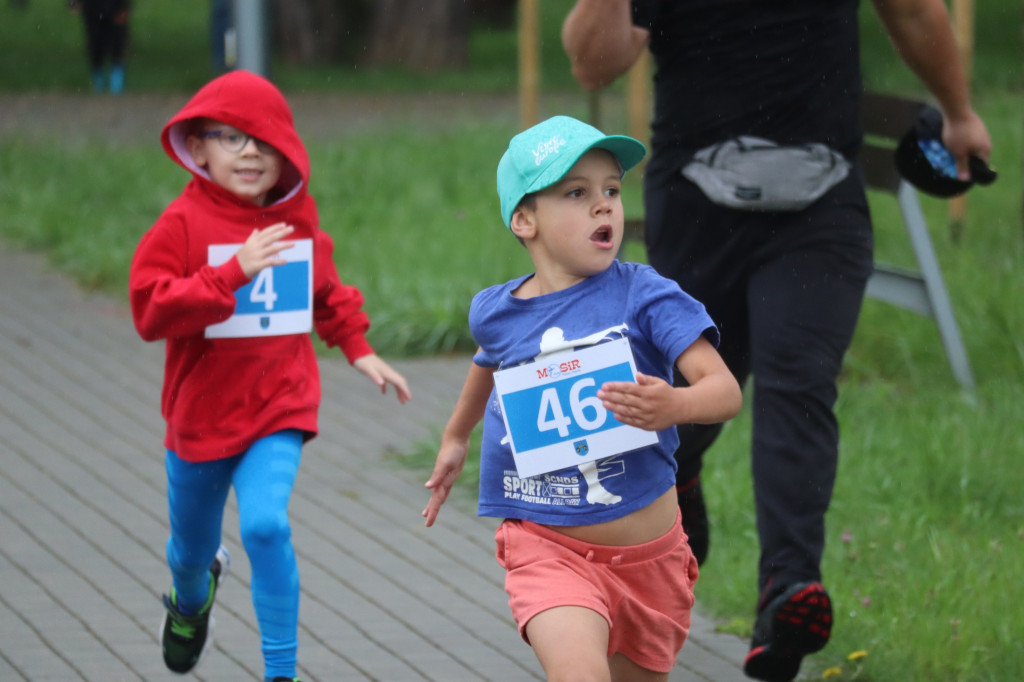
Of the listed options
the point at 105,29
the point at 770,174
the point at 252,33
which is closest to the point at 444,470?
the point at 770,174

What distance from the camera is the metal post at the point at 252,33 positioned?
7.55 meters

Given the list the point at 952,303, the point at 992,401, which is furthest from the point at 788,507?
the point at 952,303

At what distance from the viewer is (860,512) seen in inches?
214

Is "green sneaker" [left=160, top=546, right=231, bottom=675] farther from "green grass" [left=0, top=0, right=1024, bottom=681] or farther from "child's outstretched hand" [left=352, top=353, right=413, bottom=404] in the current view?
"green grass" [left=0, top=0, right=1024, bottom=681]

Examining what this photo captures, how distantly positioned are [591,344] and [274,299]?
1231 mm

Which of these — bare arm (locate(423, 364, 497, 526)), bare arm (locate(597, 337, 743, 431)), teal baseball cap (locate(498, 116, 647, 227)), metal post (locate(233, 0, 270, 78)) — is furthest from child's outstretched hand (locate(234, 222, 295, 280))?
metal post (locate(233, 0, 270, 78))

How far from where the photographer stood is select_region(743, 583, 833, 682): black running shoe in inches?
143

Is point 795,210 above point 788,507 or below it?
above

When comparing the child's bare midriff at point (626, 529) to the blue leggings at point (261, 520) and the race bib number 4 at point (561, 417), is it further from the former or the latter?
the blue leggings at point (261, 520)

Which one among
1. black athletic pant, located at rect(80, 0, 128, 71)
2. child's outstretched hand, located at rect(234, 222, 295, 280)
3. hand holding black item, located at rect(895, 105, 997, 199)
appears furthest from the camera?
black athletic pant, located at rect(80, 0, 128, 71)

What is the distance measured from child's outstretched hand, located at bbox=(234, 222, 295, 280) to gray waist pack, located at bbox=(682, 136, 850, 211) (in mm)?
1134

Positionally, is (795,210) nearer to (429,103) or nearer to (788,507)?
(788,507)

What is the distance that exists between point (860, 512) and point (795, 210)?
1.98 meters

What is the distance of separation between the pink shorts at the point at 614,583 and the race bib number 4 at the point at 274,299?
1.08m
